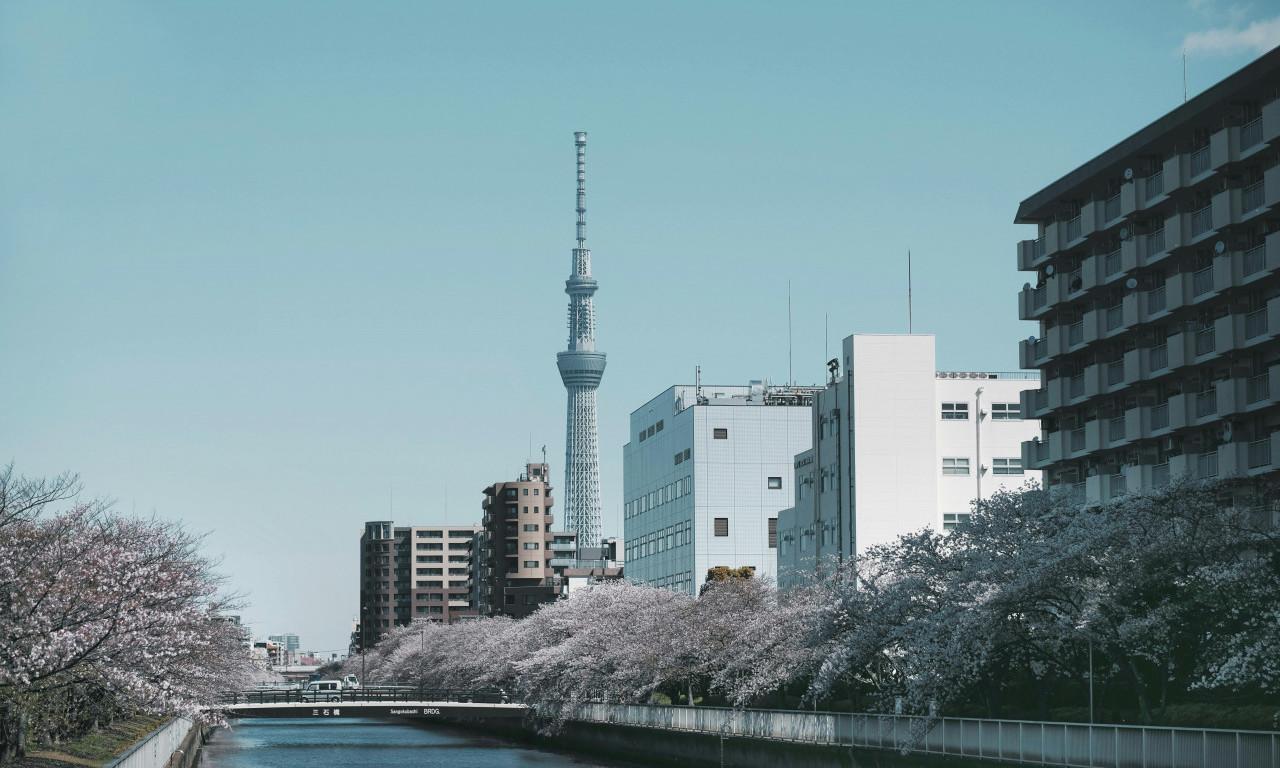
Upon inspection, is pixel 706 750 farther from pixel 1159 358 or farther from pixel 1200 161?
pixel 1200 161

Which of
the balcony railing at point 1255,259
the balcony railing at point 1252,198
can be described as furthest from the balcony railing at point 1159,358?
the balcony railing at point 1252,198

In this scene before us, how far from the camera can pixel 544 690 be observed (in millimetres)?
97062

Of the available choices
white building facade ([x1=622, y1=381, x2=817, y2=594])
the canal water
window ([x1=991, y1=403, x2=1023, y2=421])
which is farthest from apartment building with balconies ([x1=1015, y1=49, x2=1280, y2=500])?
white building facade ([x1=622, y1=381, x2=817, y2=594])

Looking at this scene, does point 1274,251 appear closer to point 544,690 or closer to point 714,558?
point 544,690

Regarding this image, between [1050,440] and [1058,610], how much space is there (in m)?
28.1

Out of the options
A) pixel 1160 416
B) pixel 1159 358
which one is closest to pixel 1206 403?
pixel 1160 416

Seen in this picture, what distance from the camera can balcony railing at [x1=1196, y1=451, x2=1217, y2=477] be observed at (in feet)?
197

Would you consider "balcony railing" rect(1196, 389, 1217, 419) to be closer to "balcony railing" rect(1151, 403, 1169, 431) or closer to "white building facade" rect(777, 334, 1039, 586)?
"balcony railing" rect(1151, 403, 1169, 431)

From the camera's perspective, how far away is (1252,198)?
58.2 metres

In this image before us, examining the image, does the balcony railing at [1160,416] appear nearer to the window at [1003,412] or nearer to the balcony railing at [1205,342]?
the balcony railing at [1205,342]

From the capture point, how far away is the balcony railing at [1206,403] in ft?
200

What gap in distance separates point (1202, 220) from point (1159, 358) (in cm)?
638

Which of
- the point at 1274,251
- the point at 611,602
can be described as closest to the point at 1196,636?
the point at 1274,251

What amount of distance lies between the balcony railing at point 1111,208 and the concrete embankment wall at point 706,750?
88.4 feet
